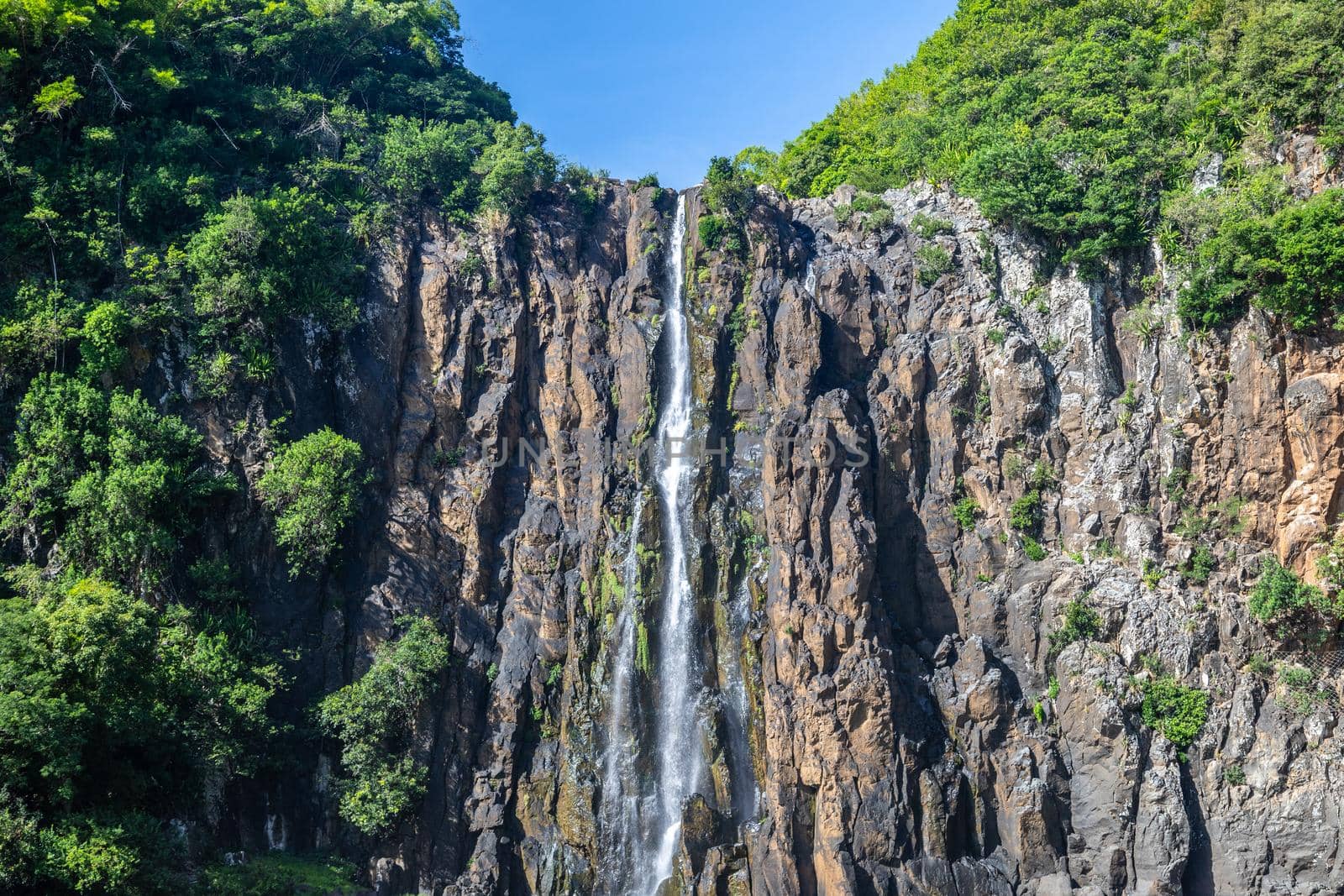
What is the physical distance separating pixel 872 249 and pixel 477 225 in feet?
43.6

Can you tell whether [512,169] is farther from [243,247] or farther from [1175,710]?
[1175,710]

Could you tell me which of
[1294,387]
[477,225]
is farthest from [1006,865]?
[477,225]

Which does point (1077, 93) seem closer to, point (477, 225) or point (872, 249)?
point (872, 249)

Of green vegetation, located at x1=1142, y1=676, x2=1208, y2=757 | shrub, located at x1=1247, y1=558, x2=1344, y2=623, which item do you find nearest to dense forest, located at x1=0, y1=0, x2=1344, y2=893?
shrub, located at x1=1247, y1=558, x2=1344, y2=623

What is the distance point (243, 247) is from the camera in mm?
29750

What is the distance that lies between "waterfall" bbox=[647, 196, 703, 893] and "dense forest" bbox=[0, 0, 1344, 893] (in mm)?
5556

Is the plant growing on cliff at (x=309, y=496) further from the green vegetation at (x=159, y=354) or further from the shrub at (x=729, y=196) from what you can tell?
the shrub at (x=729, y=196)

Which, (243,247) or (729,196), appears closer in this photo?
(243,247)

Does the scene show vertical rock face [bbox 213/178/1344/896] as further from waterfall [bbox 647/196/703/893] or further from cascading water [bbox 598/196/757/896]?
waterfall [bbox 647/196/703/893]

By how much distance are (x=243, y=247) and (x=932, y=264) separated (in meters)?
20.7

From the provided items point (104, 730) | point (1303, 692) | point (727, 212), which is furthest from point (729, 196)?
point (104, 730)

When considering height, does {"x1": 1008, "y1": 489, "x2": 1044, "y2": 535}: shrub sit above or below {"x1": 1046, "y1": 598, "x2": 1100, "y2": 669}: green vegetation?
above

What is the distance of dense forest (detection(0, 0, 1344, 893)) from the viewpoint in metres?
22.2

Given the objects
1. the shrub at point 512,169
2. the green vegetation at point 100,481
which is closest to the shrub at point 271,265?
the green vegetation at point 100,481
